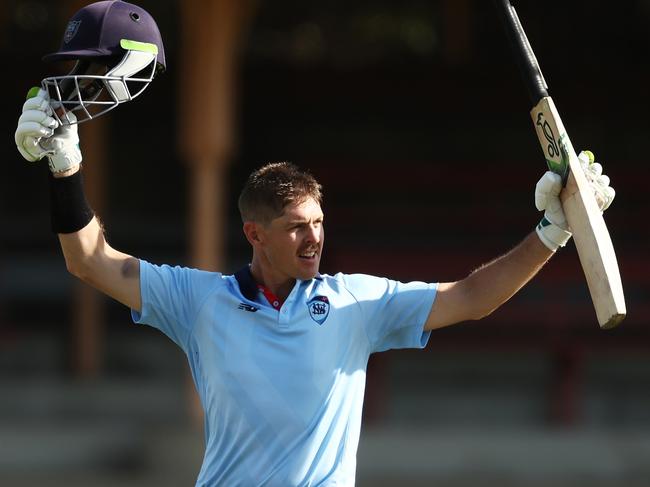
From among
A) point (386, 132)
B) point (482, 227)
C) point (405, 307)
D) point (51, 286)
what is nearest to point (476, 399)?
point (482, 227)

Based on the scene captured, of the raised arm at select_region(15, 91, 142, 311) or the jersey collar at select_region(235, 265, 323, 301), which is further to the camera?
the jersey collar at select_region(235, 265, 323, 301)

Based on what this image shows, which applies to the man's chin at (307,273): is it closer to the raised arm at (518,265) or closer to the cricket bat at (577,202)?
the raised arm at (518,265)

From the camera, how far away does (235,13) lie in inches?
315

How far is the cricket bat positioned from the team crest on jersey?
605mm

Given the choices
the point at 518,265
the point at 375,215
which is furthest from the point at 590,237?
the point at 375,215

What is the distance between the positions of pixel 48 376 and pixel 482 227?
3.28 metres

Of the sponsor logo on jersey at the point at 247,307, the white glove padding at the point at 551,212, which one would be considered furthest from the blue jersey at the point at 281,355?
the white glove padding at the point at 551,212

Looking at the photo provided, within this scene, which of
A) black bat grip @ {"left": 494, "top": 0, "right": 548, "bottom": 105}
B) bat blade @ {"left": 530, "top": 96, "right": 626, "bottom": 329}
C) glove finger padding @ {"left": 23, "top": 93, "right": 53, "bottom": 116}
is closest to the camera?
bat blade @ {"left": 530, "top": 96, "right": 626, "bottom": 329}

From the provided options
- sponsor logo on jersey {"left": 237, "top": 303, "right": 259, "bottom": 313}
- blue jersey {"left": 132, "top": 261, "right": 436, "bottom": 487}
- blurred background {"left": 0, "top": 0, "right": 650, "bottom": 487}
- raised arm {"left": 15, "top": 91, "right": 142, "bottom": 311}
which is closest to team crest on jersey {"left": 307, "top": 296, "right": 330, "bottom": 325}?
blue jersey {"left": 132, "top": 261, "right": 436, "bottom": 487}

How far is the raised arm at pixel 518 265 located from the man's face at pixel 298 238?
0.33 metres

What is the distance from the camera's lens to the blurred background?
788 centimetres

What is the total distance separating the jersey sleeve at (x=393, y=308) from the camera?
312 cm

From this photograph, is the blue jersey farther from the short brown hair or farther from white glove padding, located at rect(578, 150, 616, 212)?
white glove padding, located at rect(578, 150, 616, 212)

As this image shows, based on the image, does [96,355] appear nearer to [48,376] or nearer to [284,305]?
[48,376]
